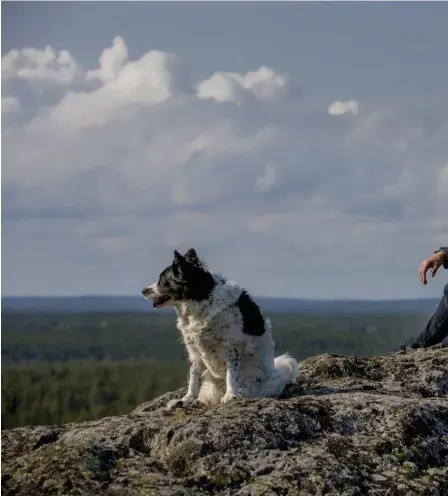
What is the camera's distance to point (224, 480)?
846 cm

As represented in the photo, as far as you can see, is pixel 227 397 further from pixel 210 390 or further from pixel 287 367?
pixel 287 367

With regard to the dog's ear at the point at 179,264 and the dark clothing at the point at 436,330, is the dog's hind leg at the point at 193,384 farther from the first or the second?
the dark clothing at the point at 436,330

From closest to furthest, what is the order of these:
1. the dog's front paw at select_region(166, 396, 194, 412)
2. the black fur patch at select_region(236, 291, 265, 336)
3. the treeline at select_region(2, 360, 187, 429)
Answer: the dog's front paw at select_region(166, 396, 194, 412), the black fur patch at select_region(236, 291, 265, 336), the treeline at select_region(2, 360, 187, 429)

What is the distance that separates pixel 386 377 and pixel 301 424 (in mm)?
3489

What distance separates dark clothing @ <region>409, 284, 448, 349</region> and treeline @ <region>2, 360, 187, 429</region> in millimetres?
33623

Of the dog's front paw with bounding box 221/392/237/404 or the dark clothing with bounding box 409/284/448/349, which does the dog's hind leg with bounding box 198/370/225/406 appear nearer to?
the dog's front paw with bounding box 221/392/237/404

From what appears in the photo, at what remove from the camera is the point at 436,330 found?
14227 millimetres

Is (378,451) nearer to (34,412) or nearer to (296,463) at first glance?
(296,463)

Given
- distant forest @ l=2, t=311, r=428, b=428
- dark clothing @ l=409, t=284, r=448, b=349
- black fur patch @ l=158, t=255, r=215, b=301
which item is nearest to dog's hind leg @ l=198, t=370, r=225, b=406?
black fur patch @ l=158, t=255, r=215, b=301

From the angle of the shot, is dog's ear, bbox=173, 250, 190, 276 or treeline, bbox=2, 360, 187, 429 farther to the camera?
treeline, bbox=2, 360, 187, 429

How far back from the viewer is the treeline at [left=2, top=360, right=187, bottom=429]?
215ft

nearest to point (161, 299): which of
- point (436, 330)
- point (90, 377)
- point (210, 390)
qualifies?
point (210, 390)

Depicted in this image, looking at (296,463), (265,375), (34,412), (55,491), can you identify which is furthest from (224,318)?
(34,412)

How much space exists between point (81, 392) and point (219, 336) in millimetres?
82312
